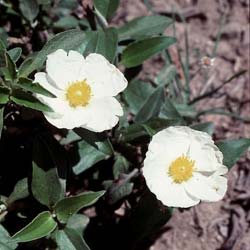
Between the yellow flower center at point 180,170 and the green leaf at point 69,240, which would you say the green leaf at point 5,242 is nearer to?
the green leaf at point 69,240

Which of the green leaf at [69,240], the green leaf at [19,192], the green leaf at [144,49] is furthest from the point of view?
the green leaf at [144,49]

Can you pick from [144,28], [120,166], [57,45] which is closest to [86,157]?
[120,166]

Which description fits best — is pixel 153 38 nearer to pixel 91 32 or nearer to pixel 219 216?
pixel 91 32

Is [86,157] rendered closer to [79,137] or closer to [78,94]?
[79,137]

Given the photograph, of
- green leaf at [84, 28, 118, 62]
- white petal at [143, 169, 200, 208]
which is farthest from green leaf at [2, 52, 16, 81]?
white petal at [143, 169, 200, 208]

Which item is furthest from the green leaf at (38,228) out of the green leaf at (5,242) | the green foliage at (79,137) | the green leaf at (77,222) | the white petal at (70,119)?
the white petal at (70,119)

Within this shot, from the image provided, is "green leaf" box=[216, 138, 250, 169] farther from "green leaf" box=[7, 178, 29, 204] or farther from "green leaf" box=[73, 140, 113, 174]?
"green leaf" box=[7, 178, 29, 204]

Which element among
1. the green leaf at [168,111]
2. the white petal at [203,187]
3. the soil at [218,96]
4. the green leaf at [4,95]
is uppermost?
the green leaf at [4,95]
